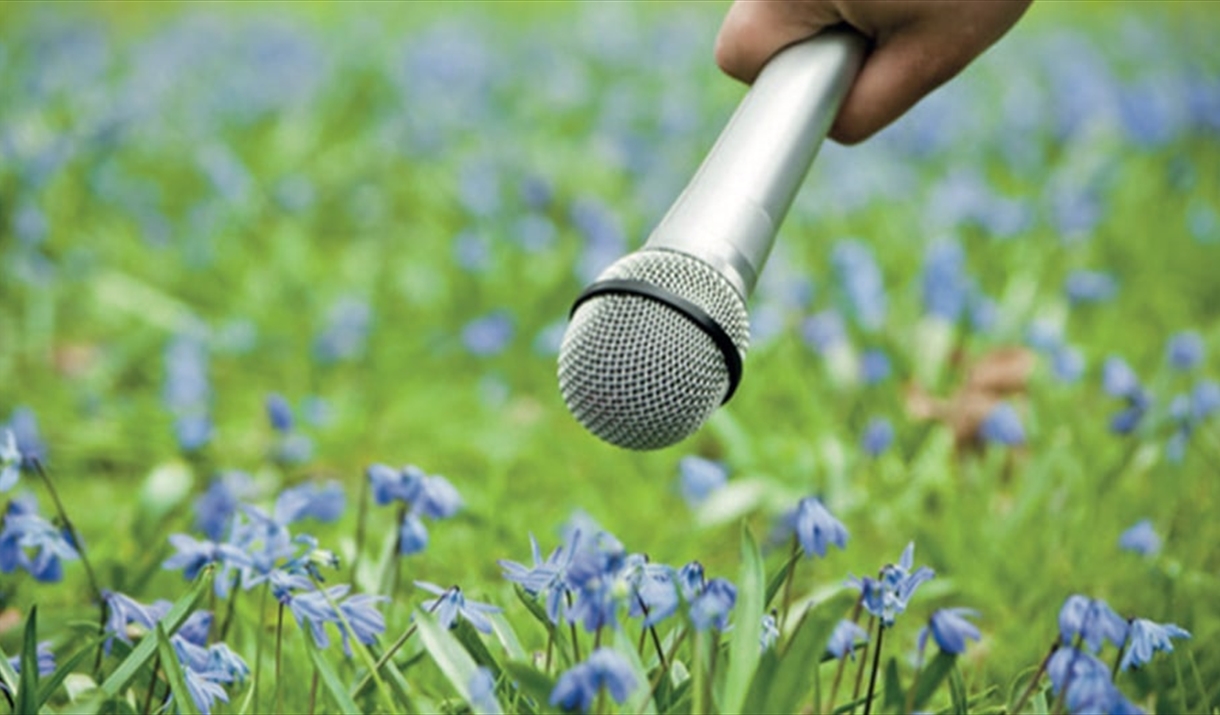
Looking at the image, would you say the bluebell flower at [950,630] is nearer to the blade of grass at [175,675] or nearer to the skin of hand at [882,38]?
the skin of hand at [882,38]

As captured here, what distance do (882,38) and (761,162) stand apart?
33 centimetres

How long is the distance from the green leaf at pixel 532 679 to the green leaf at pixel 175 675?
34 centimetres

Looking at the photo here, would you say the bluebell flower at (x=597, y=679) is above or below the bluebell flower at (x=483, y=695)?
above

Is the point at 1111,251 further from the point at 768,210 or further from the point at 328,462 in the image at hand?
the point at 768,210

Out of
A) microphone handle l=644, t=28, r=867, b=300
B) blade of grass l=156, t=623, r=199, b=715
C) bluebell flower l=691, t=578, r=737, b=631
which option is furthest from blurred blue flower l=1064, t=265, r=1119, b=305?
blade of grass l=156, t=623, r=199, b=715

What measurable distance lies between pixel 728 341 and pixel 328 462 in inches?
77.6

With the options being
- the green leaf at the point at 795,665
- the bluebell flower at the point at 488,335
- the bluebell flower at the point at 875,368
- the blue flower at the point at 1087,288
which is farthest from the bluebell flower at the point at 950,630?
the blue flower at the point at 1087,288

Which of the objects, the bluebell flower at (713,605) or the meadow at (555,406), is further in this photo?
the meadow at (555,406)

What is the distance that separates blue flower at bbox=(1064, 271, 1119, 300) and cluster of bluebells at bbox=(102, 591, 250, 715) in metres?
2.45

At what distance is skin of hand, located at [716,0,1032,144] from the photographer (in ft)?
6.53

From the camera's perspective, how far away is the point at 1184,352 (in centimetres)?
327

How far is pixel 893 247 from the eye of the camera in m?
4.61

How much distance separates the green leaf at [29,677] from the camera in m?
1.74

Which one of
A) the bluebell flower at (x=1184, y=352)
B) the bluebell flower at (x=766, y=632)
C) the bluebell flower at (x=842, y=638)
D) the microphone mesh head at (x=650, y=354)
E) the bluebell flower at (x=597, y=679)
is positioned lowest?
the bluebell flower at (x=842, y=638)
